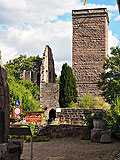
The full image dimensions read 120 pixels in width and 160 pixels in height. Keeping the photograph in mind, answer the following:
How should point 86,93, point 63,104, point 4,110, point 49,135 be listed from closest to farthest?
point 4,110 < point 49,135 < point 63,104 < point 86,93

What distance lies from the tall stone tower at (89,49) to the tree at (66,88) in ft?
8.33

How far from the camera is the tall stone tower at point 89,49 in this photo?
96.9ft

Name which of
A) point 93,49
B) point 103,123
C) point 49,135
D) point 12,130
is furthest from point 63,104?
point 12,130

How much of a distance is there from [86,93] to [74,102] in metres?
3.14

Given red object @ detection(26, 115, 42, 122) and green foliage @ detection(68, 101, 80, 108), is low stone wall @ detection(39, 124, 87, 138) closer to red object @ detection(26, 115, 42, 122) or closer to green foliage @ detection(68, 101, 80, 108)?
red object @ detection(26, 115, 42, 122)

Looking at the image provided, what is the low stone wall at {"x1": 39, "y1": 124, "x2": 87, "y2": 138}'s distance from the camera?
595 inches

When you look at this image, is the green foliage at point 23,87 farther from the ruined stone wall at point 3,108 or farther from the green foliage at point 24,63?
the ruined stone wall at point 3,108

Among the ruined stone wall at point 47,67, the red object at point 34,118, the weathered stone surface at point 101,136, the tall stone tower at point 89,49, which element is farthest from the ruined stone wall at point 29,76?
the weathered stone surface at point 101,136

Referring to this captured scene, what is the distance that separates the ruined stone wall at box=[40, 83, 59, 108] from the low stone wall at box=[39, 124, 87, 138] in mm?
10822

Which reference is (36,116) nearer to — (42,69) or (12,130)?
(12,130)

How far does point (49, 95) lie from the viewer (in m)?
27.0

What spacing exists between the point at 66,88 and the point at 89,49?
5.59 m

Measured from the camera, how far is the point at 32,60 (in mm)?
39938

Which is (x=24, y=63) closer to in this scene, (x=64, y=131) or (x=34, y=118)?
(x=64, y=131)
